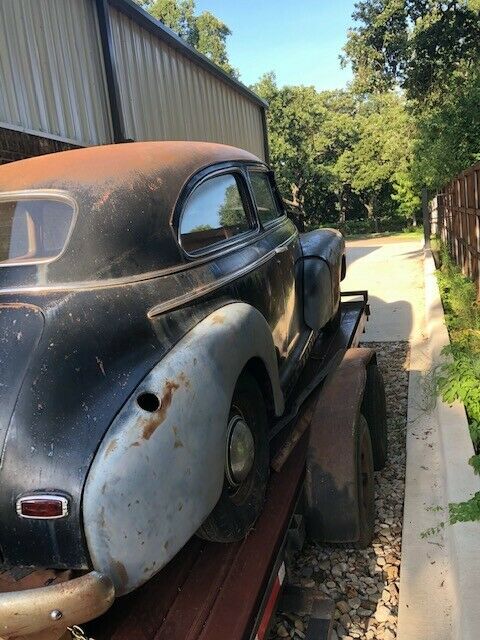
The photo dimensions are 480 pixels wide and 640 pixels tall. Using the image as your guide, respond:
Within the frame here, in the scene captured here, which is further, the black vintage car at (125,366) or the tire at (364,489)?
the tire at (364,489)

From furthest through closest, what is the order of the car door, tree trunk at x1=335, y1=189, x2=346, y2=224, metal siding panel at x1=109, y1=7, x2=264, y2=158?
tree trunk at x1=335, y1=189, x2=346, y2=224, metal siding panel at x1=109, y1=7, x2=264, y2=158, the car door

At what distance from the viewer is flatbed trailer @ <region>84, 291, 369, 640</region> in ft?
6.16

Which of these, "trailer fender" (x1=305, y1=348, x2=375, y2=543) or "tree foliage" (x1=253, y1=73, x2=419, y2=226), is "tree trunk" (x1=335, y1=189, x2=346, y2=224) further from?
"trailer fender" (x1=305, y1=348, x2=375, y2=543)

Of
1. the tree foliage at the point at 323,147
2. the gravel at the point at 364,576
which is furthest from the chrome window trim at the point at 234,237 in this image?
the tree foliage at the point at 323,147

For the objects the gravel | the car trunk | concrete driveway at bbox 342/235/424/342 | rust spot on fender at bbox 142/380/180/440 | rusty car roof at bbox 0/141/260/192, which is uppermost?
rusty car roof at bbox 0/141/260/192

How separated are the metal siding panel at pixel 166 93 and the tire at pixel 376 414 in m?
4.66

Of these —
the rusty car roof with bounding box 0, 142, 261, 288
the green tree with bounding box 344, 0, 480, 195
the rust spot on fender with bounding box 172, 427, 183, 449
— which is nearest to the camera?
the rust spot on fender with bounding box 172, 427, 183, 449

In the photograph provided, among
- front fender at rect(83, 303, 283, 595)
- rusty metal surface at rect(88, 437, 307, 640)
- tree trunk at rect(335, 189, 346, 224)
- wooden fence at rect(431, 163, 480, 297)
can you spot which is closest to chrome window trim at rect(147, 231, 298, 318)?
front fender at rect(83, 303, 283, 595)

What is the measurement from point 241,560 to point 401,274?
1160 cm

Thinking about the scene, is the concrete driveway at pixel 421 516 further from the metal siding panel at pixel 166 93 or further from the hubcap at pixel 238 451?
the metal siding panel at pixel 166 93

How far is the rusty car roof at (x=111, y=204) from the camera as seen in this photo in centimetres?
206

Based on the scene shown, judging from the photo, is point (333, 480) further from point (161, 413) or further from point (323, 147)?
point (323, 147)

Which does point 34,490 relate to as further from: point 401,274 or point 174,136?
point 401,274

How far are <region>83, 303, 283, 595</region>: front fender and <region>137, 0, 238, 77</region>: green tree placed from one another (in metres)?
43.3
